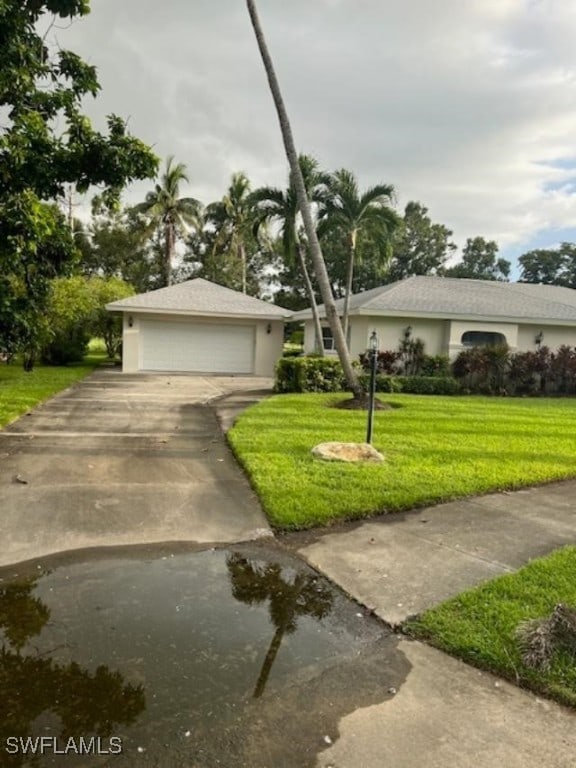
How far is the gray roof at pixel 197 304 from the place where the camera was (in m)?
19.8

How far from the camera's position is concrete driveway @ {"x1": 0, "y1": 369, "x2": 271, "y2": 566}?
4.51m

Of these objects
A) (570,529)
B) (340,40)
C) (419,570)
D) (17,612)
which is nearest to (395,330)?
(340,40)

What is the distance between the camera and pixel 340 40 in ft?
37.0

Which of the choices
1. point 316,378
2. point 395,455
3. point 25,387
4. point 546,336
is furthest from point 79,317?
point 546,336

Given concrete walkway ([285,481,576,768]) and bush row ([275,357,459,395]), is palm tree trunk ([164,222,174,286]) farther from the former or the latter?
concrete walkway ([285,481,576,768])

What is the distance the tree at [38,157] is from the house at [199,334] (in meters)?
11.8

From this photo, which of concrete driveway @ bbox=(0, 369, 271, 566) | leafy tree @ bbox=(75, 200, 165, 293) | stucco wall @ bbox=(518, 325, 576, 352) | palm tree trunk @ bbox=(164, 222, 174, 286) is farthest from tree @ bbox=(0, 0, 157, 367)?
leafy tree @ bbox=(75, 200, 165, 293)

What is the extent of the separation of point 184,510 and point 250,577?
1452mm

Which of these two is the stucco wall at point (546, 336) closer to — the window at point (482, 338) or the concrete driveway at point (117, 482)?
the window at point (482, 338)

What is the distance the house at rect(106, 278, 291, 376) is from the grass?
1748 centimetres

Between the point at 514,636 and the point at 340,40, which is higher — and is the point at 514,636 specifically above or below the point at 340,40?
below

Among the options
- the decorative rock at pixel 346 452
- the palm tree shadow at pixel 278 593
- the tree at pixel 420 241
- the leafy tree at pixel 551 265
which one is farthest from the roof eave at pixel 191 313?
the leafy tree at pixel 551 265

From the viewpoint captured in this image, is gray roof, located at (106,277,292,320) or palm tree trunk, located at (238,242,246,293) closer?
gray roof, located at (106,277,292,320)

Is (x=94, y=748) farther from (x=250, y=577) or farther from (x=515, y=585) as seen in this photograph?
(x=515, y=585)
